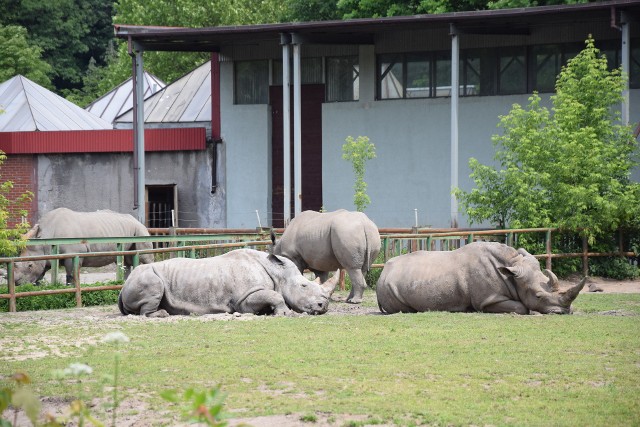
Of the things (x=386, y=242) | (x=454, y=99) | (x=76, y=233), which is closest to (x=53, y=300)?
(x=76, y=233)

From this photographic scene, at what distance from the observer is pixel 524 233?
25469mm

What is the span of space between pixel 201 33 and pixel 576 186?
12.1 m

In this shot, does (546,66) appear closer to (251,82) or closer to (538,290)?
(251,82)

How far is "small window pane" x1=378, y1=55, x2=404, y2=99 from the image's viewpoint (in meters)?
35.6

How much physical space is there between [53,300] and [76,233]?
570 centimetres

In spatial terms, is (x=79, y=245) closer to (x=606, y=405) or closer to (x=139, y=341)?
(x=139, y=341)

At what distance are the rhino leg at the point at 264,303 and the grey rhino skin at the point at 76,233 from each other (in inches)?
231

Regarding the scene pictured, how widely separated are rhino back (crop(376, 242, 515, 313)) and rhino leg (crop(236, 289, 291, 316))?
1.56 m

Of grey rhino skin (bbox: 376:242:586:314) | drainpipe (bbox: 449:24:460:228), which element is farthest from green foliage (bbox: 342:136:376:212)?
grey rhino skin (bbox: 376:242:586:314)

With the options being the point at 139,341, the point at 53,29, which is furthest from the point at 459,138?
the point at 53,29

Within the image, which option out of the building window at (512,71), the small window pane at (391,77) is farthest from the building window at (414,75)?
the building window at (512,71)

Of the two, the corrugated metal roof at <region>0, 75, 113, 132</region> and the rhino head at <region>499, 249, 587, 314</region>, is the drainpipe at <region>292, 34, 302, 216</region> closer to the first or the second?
the corrugated metal roof at <region>0, 75, 113, 132</region>

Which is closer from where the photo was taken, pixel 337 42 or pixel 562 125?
pixel 562 125

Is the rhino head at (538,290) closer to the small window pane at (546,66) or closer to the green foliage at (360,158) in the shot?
the green foliage at (360,158)
